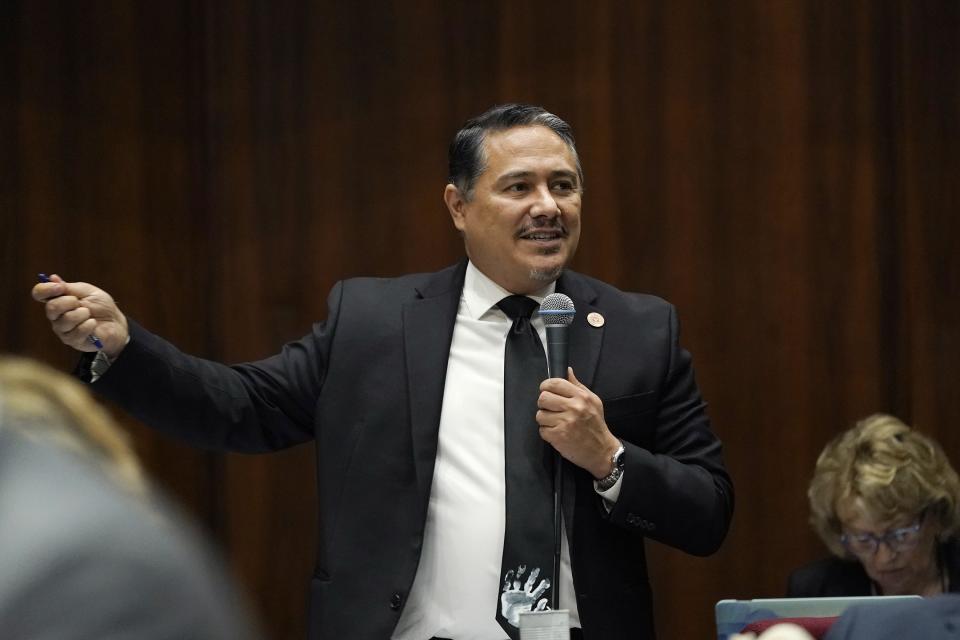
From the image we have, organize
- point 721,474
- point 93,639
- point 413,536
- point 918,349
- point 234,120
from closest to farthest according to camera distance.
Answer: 1. point 93,639
2. point 413,536
3. point 721,474
4. point 918,349
5. point 234,120

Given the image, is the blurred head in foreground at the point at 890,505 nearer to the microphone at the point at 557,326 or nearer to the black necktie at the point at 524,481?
the black necktie at the point at 524,481

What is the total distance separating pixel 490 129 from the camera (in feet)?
9.68

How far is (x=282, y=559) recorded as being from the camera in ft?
12.8

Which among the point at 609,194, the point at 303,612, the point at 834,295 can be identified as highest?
the point at 609,194

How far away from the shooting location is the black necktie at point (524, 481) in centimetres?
254

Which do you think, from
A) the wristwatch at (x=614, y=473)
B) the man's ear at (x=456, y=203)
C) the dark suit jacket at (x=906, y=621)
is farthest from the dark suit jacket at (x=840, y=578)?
the dark suit jacket at (x=906, y=621)

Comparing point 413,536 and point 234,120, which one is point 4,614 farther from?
point 234,120

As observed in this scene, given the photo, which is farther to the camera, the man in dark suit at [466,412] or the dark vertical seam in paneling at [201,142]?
the dark vertical seam in paneling at [201,142]

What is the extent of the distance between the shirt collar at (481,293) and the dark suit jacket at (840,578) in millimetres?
942

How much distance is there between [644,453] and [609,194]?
1.32m

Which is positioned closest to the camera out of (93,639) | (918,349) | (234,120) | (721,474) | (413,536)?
(93,639)

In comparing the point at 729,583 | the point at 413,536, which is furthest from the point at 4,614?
the point at 729,583

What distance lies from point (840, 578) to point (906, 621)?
2.03 meters

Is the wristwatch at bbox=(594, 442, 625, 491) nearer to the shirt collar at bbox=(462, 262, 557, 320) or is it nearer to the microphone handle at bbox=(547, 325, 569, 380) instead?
the microphone handle at bbox=(547, 325, 569, 380)
